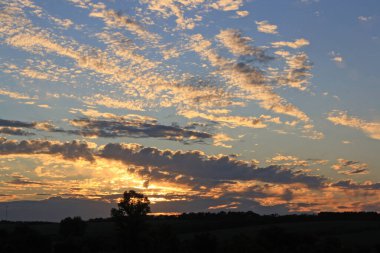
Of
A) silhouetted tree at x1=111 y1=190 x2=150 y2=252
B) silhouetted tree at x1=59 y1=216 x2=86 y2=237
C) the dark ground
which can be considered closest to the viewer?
the dark ground

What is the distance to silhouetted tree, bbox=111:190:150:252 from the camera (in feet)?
408

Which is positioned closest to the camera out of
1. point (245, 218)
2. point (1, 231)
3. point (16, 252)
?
point (16, 252)

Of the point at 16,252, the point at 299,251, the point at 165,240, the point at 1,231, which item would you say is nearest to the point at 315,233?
the point at 299,251

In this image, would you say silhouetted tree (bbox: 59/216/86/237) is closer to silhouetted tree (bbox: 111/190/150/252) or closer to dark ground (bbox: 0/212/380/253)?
dark ground (bbox: 0/212/380/253)

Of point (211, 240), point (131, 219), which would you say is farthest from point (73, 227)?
point (211, 240)

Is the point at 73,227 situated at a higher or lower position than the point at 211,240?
higher

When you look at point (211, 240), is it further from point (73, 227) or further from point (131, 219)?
point (73, 227)

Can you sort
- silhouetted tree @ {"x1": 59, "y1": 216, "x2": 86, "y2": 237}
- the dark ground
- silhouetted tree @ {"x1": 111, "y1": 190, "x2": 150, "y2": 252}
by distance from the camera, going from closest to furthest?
the dark ground → silhouetted tree @ {"x1": 111, "y1": 190, "x2": 150, "y2": 252} → silhouetted tree @ {"x1": 59, "y1": 216, "x2": 86, "y2": 237}

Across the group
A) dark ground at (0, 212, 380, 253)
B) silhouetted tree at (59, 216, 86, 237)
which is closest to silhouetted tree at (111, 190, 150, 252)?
dark ground at (0, 212, 380, 253)

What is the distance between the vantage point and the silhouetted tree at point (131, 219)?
4894 inches

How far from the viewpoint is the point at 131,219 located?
411 feet

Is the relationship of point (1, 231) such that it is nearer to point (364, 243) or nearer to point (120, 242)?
point (120, 242)

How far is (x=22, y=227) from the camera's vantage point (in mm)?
139750

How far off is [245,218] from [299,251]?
79535mm
